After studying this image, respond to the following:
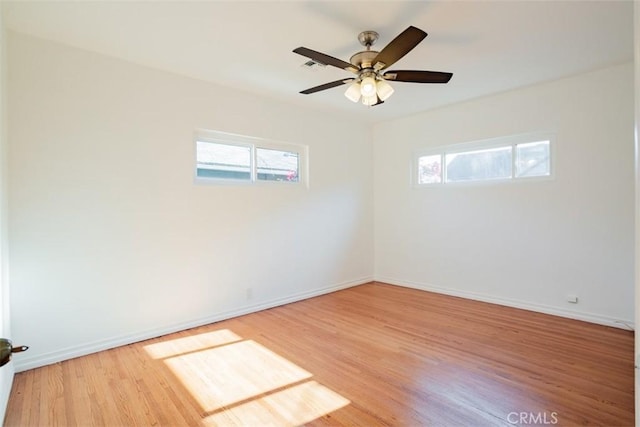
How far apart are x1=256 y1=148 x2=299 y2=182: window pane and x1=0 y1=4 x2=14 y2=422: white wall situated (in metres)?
2.28

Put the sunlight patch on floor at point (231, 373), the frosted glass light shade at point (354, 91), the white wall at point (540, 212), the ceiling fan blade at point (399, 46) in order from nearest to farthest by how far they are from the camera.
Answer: the ceiling fan blade at point (399, 46) → the sunlight patch on floor at point (231, 373) → the frosted glass light shade at point (354, 91) → the white wall at point (540, 212)

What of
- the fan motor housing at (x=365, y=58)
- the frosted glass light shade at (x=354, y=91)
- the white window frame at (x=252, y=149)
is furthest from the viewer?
the white window frame at (x=252, y=149)

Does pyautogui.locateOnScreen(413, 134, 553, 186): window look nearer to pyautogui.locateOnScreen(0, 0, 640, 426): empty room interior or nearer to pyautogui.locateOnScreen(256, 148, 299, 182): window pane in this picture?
pyautogui.locateOnScreen(0, 0, 640, 426): empty room interior

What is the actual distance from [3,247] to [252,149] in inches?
96.3

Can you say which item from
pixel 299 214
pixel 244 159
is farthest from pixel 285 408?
pixel 244 159

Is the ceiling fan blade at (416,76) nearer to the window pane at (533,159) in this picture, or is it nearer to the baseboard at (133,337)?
the window pane at (533,159)

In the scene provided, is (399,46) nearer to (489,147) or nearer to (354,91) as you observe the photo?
(354,91)

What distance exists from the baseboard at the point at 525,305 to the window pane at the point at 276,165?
238 centimetres

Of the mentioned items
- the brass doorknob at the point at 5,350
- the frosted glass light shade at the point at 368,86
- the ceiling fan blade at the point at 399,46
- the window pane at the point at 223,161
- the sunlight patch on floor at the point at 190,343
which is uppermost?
the ceiling fan blade at the point at 399,46

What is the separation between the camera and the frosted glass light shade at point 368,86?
2.39 metres

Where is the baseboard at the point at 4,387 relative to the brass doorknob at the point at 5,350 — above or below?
below

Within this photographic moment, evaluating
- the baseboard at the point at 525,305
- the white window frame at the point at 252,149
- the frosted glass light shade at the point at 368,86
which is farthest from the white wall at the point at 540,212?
the frosted glass light shade at the point at 368,86

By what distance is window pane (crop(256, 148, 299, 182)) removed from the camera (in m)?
4.05

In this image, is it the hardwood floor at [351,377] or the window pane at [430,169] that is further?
the window pane at [430,169]
